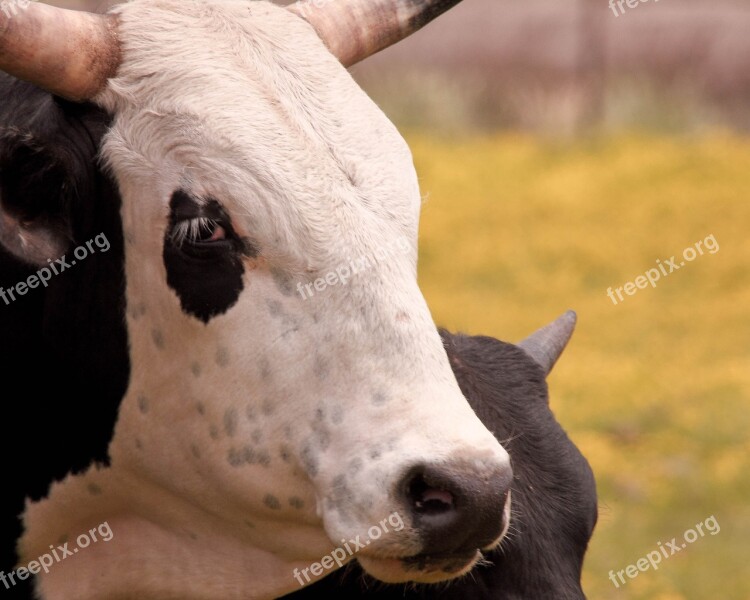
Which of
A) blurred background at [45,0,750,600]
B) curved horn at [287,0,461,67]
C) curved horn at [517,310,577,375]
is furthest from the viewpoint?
blurred background at [45,0,750,600]

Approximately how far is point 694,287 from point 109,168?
11133 mm

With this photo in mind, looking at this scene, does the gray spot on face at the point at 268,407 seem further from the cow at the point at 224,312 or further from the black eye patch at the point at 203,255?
the black eye patch at the point at 203,255

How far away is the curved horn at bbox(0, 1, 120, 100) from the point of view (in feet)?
11.5

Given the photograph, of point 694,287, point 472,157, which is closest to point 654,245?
point 694,287

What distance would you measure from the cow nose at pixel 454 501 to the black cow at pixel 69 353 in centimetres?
77

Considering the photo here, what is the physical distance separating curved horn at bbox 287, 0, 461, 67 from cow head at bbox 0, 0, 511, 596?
0.29 m

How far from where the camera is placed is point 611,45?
59.8ft

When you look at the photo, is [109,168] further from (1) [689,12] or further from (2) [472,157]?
(1) [689,12]

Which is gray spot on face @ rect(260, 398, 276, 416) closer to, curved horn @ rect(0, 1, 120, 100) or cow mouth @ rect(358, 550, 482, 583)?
cow mouth @ rect(358, 550, 482, 583)

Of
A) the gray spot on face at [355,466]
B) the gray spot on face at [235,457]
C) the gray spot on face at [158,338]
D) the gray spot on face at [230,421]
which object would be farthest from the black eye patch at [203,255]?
the gray spot on face at [355,466]

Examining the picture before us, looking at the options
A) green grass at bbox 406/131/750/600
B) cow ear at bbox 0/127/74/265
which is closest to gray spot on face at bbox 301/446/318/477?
cow ear at bbox 0/127/74/265

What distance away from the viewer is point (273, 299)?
3.63 metres

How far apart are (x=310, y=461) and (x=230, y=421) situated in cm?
26

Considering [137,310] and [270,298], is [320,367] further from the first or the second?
[137,310]
